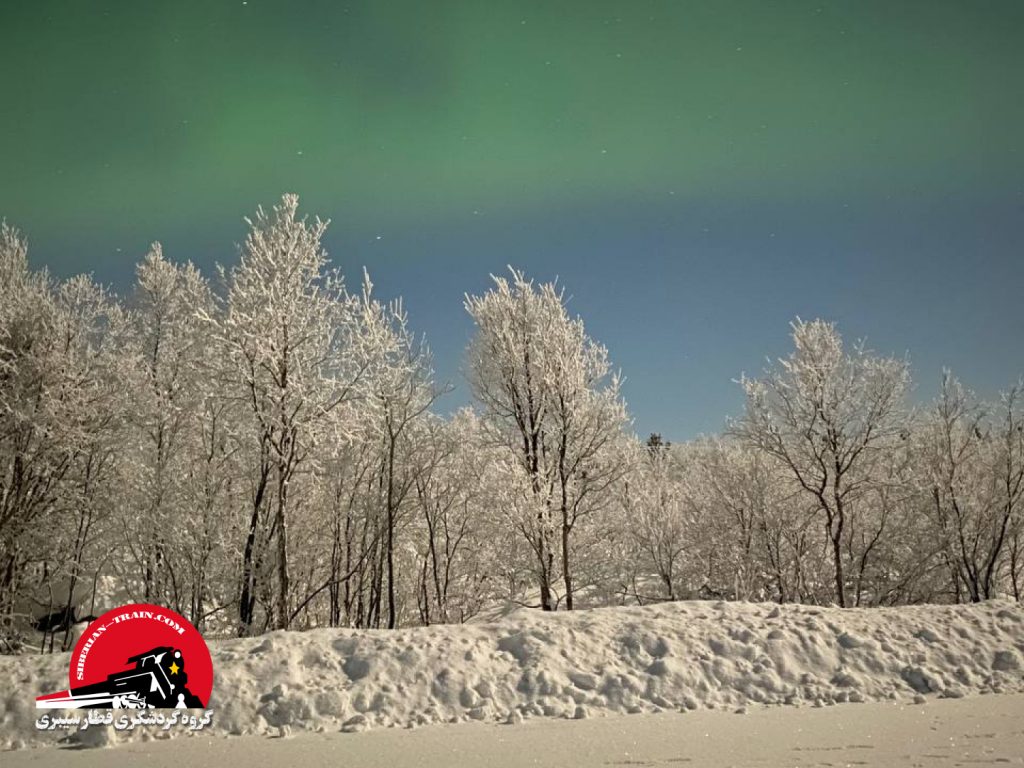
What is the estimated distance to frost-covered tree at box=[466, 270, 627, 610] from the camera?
14344 millimetres

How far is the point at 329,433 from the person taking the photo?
10211 mm

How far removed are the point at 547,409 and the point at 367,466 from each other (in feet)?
14.8

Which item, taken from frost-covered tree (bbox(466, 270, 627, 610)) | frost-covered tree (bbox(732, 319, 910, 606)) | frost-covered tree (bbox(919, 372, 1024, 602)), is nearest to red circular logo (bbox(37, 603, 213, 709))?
frost-covered tree (bbox(466, 270, 627, 610))

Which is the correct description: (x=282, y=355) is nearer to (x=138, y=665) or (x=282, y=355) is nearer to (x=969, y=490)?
(x=138, y=665)

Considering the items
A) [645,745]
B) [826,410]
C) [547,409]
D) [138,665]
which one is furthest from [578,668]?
[826,410]

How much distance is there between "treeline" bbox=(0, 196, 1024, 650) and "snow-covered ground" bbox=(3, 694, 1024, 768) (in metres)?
4.38

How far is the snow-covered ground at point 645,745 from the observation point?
15.9 ft

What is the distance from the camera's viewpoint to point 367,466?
1517cm

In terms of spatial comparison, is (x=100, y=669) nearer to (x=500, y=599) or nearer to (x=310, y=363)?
(x=310, y=363)

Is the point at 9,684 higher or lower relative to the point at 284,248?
lower

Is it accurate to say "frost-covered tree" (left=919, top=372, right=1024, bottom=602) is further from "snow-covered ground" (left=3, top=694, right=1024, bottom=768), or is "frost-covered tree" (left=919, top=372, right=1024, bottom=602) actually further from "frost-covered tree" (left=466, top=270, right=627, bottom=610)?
"snow-covered ground" (left=3, top=694, right=1024, bottom=768)

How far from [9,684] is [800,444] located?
16767 mm

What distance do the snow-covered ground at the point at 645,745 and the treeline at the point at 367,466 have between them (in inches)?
172

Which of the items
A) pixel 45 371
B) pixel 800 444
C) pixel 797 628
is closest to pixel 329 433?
pixel 45 371
